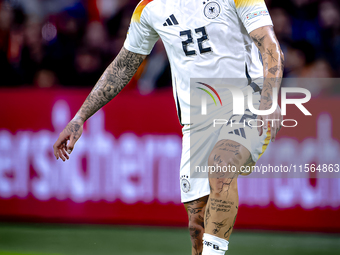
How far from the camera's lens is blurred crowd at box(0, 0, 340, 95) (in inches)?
234

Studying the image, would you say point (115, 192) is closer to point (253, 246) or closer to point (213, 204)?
point (253, 246)

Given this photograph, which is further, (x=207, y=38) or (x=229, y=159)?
(x=207, y=38)

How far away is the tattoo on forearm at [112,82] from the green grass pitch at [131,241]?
1.77m

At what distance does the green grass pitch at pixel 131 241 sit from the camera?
4.40 m

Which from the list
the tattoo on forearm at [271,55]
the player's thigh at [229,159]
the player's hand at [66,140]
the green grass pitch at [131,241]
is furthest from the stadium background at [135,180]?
the tattoo on forearm at [271,55]

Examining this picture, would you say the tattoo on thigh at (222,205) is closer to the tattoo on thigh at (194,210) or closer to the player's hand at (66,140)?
the tattoo on thigh at (194,210)

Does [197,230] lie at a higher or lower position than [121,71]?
lower

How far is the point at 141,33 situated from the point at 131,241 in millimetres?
2446

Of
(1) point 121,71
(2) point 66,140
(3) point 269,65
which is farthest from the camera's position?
(1) point 121,71

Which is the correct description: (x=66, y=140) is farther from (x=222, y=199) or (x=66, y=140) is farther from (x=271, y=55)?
(x=271, y=55)

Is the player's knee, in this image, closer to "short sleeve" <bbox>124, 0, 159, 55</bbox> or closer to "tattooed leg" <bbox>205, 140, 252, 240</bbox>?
"tattooed leg" <bbox>205, 140, 252, 240</bbox>

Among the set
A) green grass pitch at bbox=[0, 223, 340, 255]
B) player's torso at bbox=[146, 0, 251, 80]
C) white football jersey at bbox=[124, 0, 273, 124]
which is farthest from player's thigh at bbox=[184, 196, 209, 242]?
green grass pitch at bbox=[0, 223, 340, 255]

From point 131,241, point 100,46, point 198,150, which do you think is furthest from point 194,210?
point 100,46

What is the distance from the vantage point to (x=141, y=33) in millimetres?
3229
